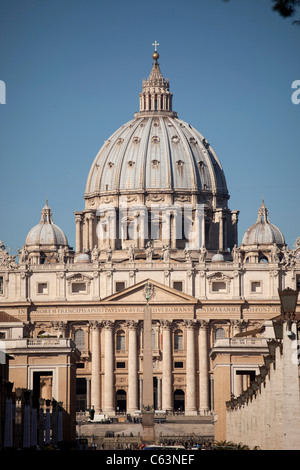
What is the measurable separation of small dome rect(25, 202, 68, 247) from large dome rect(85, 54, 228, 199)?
839cm

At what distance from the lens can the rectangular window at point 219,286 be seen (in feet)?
522

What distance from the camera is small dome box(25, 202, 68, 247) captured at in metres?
185

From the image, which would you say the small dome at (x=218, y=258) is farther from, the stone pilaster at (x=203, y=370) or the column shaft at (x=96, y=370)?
the column shaft at (x=96, y=370)

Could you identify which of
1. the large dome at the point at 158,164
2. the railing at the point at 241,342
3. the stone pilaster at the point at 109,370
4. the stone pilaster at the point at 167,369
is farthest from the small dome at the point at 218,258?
the railing at the point at 241,342

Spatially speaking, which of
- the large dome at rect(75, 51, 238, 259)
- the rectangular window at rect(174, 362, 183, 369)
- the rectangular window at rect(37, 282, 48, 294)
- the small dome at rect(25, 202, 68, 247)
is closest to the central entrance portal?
the rectangular window at rect(174, 362, 183, 369)

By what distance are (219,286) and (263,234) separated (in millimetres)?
22119

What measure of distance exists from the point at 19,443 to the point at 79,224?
121732 mm

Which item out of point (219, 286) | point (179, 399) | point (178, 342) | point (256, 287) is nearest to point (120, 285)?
point (178, 342)

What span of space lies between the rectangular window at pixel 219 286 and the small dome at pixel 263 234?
66.4 feet

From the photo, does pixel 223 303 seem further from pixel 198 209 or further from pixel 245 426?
pixel 245 426

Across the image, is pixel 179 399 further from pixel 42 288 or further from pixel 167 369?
pixel 42 288

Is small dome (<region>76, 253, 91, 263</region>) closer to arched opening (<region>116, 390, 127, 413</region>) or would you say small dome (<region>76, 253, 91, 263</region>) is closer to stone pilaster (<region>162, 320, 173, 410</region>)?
stone pilaster (<region>162, 320, 173, 410</region>)

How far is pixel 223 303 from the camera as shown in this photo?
513 ft
